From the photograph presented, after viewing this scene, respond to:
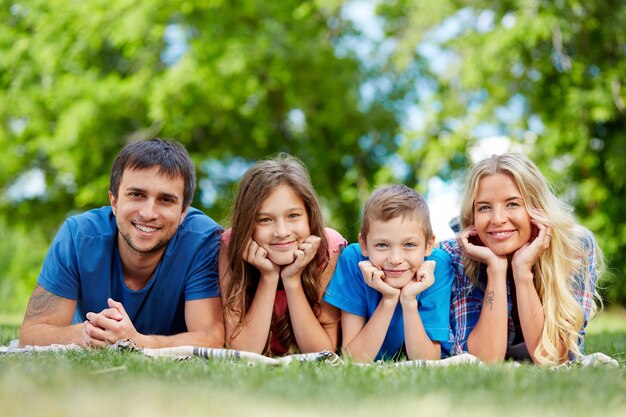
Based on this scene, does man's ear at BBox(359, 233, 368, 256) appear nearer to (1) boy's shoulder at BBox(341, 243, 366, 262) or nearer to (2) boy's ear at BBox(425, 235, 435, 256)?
(1) boy's shoulder at BBox(341, 243, 366, 262)

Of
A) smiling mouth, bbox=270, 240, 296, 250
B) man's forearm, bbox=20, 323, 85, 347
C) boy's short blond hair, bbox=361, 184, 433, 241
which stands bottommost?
man's forearm, bbox=20, 323, 85, 347

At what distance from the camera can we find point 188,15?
18.4 metres

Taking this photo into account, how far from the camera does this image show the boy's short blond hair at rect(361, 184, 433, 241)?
4605 millimetres

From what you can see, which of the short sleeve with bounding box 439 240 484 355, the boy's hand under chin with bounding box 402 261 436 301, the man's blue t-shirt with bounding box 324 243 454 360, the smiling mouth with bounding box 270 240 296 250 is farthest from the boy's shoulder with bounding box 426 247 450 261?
the smiling mouth with bounding box 270 240 296 250

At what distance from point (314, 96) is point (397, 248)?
14250 mm

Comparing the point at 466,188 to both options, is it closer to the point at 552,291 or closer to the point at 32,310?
the point at 552,291

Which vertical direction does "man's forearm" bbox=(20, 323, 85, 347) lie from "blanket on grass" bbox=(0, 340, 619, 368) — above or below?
above

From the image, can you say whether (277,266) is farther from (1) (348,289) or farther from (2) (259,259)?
(1) (348,289)

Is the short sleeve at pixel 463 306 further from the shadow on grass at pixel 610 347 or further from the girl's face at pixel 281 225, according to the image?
the girl's face at pixel 281 225

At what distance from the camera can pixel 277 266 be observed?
475 centimetres

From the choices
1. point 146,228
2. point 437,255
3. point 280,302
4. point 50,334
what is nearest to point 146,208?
point 146,228

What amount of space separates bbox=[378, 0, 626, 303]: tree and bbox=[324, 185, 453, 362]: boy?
11362 millimetres

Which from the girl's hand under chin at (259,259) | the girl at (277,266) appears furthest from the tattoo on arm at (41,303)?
the girl's hand under chin at (259,259)

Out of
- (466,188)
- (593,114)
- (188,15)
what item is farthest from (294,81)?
(466,188)
